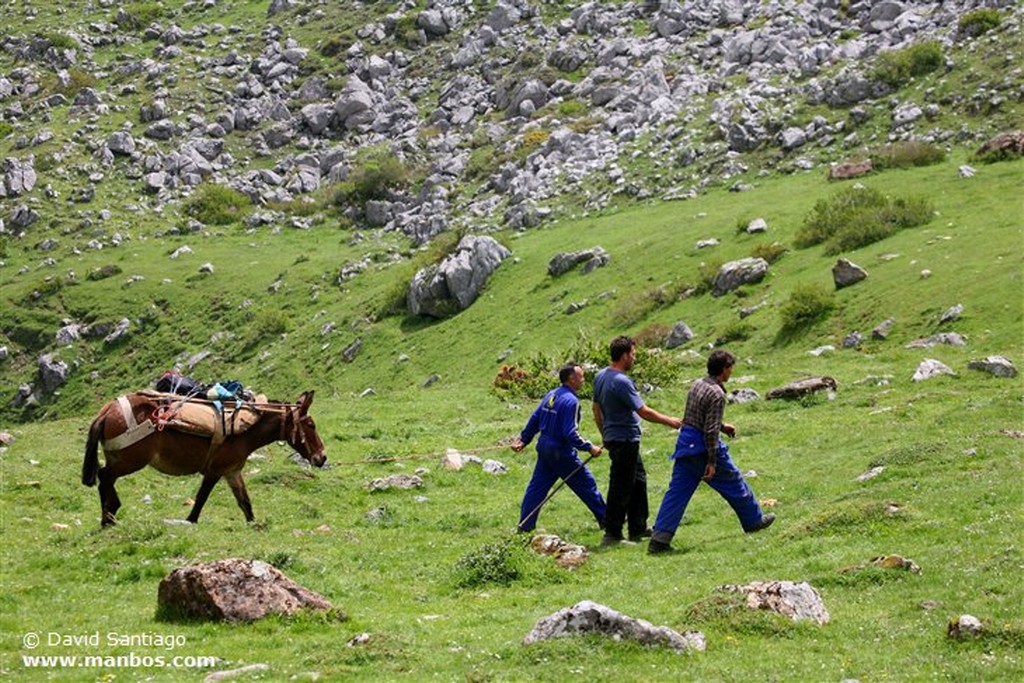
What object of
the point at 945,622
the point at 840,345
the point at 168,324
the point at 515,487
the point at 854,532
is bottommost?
the point at 168,324

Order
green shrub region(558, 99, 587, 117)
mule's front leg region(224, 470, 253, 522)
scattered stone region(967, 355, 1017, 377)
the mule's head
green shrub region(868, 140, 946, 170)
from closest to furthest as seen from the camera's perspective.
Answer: mule's front leg region(224, 470, 253, 522) < the mule's head < scattered stone region(967, 355, 1017, 377) < green shrub region(868, 140, 946, 170) < green shrub region(558, 99, 587, 117)

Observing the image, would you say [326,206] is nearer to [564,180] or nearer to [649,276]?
[564,180]

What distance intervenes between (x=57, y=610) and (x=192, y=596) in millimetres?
2449

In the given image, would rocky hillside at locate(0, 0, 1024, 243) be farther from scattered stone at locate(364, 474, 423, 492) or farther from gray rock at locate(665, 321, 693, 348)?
scattered stone at locate(364, 474, 423, 492)

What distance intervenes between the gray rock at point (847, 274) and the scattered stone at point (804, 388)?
39.2ft

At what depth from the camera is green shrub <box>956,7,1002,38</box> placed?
65.8m

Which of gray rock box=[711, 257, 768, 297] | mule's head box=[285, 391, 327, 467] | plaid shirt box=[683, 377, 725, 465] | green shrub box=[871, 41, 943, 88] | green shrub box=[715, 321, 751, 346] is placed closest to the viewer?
plaid shirt box=[683, 377, 725, 465]

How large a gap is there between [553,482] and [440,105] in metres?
85.1

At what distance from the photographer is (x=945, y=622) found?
11508 millimetres

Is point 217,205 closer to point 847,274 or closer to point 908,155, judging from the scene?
point 908,155

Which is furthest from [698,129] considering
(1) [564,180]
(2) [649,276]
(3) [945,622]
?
(3) [945,622]

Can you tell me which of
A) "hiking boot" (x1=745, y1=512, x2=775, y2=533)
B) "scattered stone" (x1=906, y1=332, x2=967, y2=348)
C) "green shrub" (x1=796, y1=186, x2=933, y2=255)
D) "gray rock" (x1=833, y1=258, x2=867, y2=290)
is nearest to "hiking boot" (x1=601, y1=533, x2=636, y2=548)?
"hiking boot" (x1=745, y1=512, x2=775, y2=533)

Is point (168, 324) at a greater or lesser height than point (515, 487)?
lesser

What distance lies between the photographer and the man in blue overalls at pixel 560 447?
17594mm
